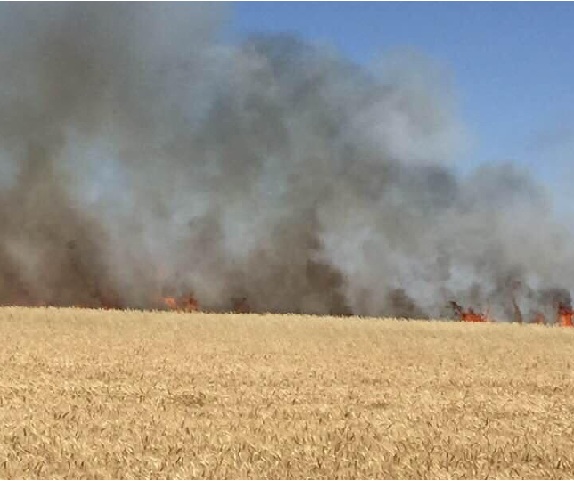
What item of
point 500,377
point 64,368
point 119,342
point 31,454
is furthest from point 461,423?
point 119,342

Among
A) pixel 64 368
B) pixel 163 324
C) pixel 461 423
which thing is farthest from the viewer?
pixel 163 324

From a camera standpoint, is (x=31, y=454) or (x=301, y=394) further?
(x=301, y=394)

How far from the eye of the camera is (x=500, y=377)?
68.2 feet

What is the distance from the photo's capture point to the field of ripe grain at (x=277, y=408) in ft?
31.7

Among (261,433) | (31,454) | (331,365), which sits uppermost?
(331,365)

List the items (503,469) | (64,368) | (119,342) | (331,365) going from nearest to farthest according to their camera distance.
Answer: (503,469) → (64,368) → (331,365) → (119,342)

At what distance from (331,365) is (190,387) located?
6240mm

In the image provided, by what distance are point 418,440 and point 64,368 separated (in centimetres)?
1136

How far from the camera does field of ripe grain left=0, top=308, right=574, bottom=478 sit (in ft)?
31.7

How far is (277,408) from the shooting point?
45.9 feet

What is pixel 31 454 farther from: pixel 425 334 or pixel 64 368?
pixel 425 334

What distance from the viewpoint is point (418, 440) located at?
439 inches

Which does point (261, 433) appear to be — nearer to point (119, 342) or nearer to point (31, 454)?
point (31, 454)

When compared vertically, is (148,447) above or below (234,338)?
below
